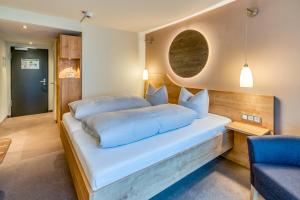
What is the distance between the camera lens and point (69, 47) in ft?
11.0

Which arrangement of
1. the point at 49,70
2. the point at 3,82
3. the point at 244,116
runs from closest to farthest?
the point at 244,116 → the point at 3,82 → the point at 49,70

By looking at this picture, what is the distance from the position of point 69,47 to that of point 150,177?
299 cm

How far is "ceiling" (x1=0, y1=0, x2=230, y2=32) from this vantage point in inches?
97.3

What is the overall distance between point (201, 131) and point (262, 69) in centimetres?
112

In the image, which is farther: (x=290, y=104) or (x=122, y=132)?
(x=290, y=104)

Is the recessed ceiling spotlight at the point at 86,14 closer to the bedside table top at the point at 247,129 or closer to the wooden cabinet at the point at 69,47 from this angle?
the wooden cabinet at the point at 69,47

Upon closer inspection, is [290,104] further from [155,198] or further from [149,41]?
[149,41]

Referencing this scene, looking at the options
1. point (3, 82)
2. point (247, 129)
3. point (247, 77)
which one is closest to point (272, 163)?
point (247, 129)

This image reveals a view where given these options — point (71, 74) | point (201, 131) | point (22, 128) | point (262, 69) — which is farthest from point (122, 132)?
point (22, 128)

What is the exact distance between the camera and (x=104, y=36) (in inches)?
147

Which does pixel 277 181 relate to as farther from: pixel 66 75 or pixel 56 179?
pixel 66 75

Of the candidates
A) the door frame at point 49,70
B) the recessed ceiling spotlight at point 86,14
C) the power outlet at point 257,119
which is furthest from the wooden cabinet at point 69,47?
the power outlet at point 257,119

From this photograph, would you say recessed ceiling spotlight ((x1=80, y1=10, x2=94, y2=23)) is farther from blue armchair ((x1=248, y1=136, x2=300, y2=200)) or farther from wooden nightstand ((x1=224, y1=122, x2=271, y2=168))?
blue armchair ((x1=248, y1=136, x2=300, y2=200))

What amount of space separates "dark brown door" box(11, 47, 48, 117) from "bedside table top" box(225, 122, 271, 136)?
206 inches
